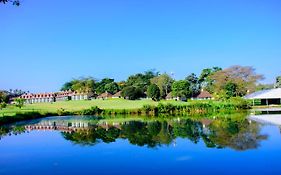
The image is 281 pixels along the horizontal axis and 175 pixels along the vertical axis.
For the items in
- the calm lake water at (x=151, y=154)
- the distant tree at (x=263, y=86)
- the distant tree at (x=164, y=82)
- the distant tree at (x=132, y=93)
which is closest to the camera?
the calm lake water at (x=151, y=154)

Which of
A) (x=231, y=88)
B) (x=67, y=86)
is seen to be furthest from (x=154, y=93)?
(x=67, y=86)

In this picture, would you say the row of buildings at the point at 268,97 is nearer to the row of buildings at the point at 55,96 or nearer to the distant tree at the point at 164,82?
the distant tree at the point at 164,82

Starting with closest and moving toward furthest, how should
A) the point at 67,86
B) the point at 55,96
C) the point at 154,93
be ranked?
the point at 154,93
the point at 55,96
the point at 67,86

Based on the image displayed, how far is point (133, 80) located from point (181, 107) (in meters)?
53.8

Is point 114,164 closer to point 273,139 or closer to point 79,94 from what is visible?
point 273,139

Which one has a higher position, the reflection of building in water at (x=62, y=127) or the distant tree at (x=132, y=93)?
the distant tree at (x=132, y=93)

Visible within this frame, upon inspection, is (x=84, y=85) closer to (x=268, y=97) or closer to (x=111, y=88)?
(x=111, y=88)

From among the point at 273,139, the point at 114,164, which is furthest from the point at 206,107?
the point at 114,164

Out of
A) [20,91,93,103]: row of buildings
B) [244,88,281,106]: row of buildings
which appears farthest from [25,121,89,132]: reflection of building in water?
[20,91,93,103]: row of buildings

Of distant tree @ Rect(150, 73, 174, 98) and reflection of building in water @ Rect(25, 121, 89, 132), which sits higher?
distant tree @ Rect(150, 73, 174, 98)

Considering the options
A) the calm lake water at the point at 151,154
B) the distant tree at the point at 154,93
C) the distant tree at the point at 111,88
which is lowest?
the calm lake water at the point at 151,154

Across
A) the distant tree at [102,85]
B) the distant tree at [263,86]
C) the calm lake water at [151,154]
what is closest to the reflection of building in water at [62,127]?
the calm lake water at [151,154]

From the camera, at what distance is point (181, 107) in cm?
5006

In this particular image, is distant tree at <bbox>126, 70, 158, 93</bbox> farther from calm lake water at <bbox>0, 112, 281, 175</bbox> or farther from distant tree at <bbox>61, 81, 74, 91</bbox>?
calm lake water at <bbox>0, 112, 281, 175</bbox>
